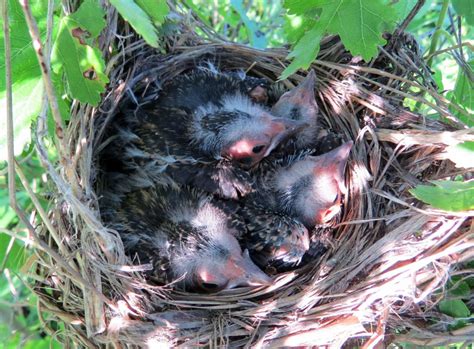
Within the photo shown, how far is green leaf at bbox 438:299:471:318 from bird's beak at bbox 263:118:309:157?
622mm

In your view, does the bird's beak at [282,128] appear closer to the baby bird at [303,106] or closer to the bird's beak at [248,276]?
the baby bird at [303,106]

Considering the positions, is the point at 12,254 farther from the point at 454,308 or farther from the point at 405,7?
the point at 405,7

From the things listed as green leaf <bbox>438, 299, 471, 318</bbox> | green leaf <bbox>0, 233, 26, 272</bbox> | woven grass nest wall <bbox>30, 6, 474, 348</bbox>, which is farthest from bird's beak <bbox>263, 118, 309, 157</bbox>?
green leaf <bbox>0, 233, 26, 272</bbox>

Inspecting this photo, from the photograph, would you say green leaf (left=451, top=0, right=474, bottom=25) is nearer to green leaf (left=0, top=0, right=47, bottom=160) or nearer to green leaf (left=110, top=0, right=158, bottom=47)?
green leaf (left=110, top=0, right=158, bottom=47)

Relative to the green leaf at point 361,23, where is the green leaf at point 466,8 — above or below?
below

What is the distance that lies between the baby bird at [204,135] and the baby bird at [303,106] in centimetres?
5

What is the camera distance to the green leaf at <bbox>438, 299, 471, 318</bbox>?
1.32 m

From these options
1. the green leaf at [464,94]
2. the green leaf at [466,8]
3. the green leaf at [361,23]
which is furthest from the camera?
the green leaf at [464,94]

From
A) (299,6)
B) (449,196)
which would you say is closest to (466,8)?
(299,6)

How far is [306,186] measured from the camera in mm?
1614

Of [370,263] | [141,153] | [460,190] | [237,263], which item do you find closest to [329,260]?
[370,263]

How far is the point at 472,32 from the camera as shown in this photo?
185cm

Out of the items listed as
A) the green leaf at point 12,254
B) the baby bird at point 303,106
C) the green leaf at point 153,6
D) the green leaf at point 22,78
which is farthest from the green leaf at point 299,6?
the green leaf at point 12,254

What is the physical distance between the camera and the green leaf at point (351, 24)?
3.94 ft
